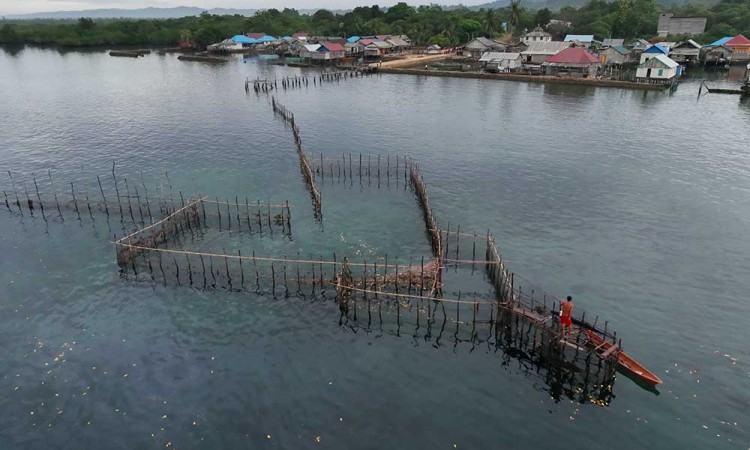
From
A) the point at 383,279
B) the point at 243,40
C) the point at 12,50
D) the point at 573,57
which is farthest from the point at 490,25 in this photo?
the point at 12,50

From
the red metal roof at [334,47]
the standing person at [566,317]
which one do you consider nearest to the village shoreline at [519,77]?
the red metal roof at [334,47]

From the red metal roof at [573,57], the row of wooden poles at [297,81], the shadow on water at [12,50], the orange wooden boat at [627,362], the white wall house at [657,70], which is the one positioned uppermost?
the shadow on water at [12,50]

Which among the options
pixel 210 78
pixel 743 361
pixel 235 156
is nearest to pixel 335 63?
pixel 210 78

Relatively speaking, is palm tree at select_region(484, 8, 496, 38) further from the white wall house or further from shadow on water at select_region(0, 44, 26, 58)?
shadow on water at select_region(0, 44, 26, 58)

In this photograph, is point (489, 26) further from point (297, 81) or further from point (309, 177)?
point (309, 177)

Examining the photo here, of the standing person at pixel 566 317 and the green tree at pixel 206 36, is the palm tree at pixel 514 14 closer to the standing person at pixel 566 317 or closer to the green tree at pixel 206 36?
the green tree at pixel 206 36

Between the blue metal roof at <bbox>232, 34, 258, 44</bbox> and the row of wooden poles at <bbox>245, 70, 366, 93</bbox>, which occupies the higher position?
the blue metal roof at <bbox>232, 34, 258, 44</bbox>

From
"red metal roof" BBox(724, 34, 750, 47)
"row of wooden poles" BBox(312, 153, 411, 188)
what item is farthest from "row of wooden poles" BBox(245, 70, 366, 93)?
"red metal roof" BBox(724, 34, 750, 47)

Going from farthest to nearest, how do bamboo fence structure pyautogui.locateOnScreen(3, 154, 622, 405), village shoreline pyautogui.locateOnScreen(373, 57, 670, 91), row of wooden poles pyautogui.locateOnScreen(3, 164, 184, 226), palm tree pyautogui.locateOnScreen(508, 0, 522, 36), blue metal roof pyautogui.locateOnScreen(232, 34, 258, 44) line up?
blue metal roof pyautogui.locateOnScreen(232, 34, 258, 44)
palm tree pyautogui.locateOnScreen(508, 0, 522, 36)
village shoreline pyautogui.locateOnScreen(373, 57, 670, 91)
row of wooden poles pyautogui.locateOnScreen(3, 164, 184, 226)
bamboo fence structure pyautogui.locateOnScreen(3, 154, 622, 405)
